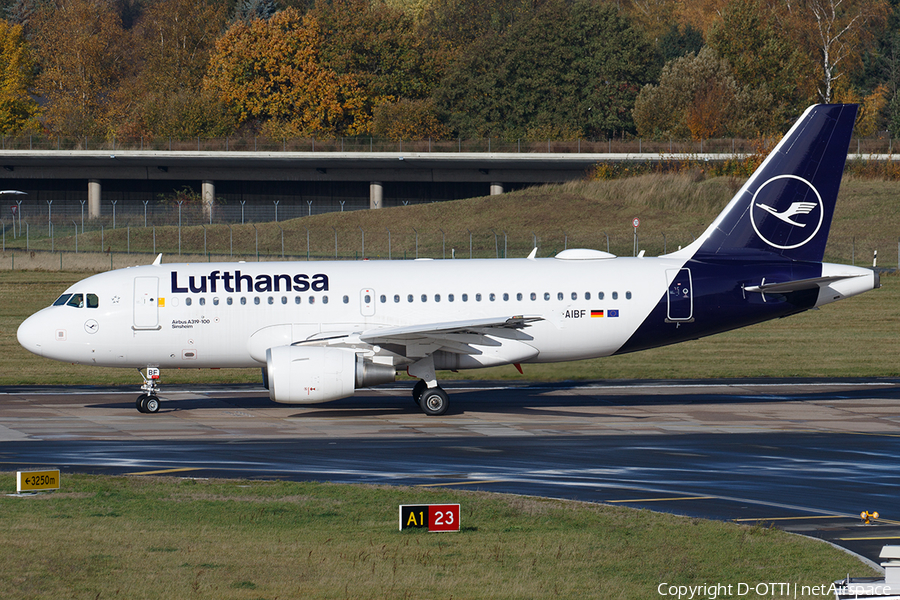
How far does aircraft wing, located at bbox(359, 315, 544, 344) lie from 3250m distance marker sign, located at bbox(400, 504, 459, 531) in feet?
43.3

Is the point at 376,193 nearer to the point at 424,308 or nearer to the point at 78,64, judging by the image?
the point at 78,64

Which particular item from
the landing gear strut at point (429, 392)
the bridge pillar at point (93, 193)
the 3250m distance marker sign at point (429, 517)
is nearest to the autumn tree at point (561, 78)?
the bridge pillar at point (93, 193)

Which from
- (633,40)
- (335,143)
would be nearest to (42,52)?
(335,143)

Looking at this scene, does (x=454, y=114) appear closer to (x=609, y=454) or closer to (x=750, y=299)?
(x=750, y=299)

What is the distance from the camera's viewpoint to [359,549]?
15750mm

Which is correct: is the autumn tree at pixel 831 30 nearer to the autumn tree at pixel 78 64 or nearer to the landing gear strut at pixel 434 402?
the autumn tree at pixel 78 64

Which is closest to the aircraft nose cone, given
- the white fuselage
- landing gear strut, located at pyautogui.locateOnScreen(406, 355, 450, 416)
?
the white fuselage

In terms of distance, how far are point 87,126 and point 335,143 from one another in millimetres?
39472

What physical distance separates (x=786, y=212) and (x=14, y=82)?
5065 inches

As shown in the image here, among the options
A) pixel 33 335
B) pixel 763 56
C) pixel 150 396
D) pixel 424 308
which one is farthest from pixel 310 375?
pixel 763 56

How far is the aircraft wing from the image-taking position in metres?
29.7

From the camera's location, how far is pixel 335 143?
115 m

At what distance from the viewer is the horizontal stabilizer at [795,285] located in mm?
31250

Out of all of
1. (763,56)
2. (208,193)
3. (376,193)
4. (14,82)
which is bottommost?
(376,193)
